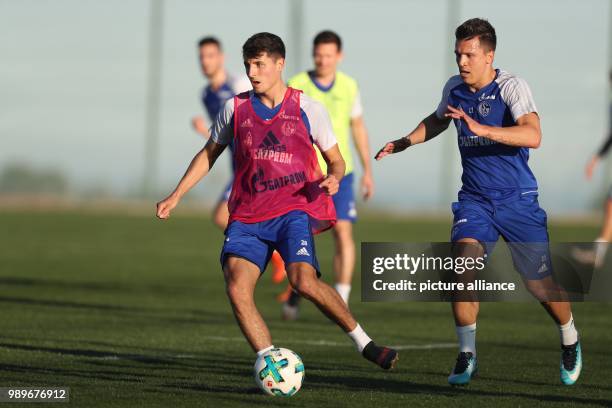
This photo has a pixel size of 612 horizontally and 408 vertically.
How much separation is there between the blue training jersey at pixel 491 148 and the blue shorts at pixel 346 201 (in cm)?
448

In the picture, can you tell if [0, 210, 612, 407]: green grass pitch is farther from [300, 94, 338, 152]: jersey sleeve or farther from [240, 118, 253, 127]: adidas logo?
[240, 118, 253, 127]: adidas logo

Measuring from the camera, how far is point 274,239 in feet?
27.5

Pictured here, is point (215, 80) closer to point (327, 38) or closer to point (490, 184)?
point (327, 38)

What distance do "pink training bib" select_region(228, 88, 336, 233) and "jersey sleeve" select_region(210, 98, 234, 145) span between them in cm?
5

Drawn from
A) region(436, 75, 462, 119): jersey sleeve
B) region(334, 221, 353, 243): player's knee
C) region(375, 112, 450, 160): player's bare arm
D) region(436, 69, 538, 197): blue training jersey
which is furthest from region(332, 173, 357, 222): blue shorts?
region(436, 69, 538, 197): blue training jersey

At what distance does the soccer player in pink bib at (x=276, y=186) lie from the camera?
27.0 ft

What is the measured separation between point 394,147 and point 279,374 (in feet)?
6.12

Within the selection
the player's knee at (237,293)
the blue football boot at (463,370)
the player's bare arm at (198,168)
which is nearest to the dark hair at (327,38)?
the player's bare arm at (198,168)

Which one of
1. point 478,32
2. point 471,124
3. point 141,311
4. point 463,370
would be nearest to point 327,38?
point 141,311

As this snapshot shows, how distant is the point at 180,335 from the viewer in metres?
11.6

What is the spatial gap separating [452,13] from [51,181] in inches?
577

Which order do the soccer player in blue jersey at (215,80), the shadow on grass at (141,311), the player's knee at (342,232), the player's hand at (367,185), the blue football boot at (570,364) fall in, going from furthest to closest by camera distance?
1. the soccer player in blue jersey at (215,80)
2. the player's hand at (367,185)
3. the player's knee at (342,232)
4. the shadow on grass at (141,311)
5. the blue football boot at (570,364)

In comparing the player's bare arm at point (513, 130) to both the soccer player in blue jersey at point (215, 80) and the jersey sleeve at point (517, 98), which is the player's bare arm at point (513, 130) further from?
the soccer player in blue jersey at point (215, 80)

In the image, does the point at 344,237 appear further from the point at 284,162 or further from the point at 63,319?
the point at 284,162
